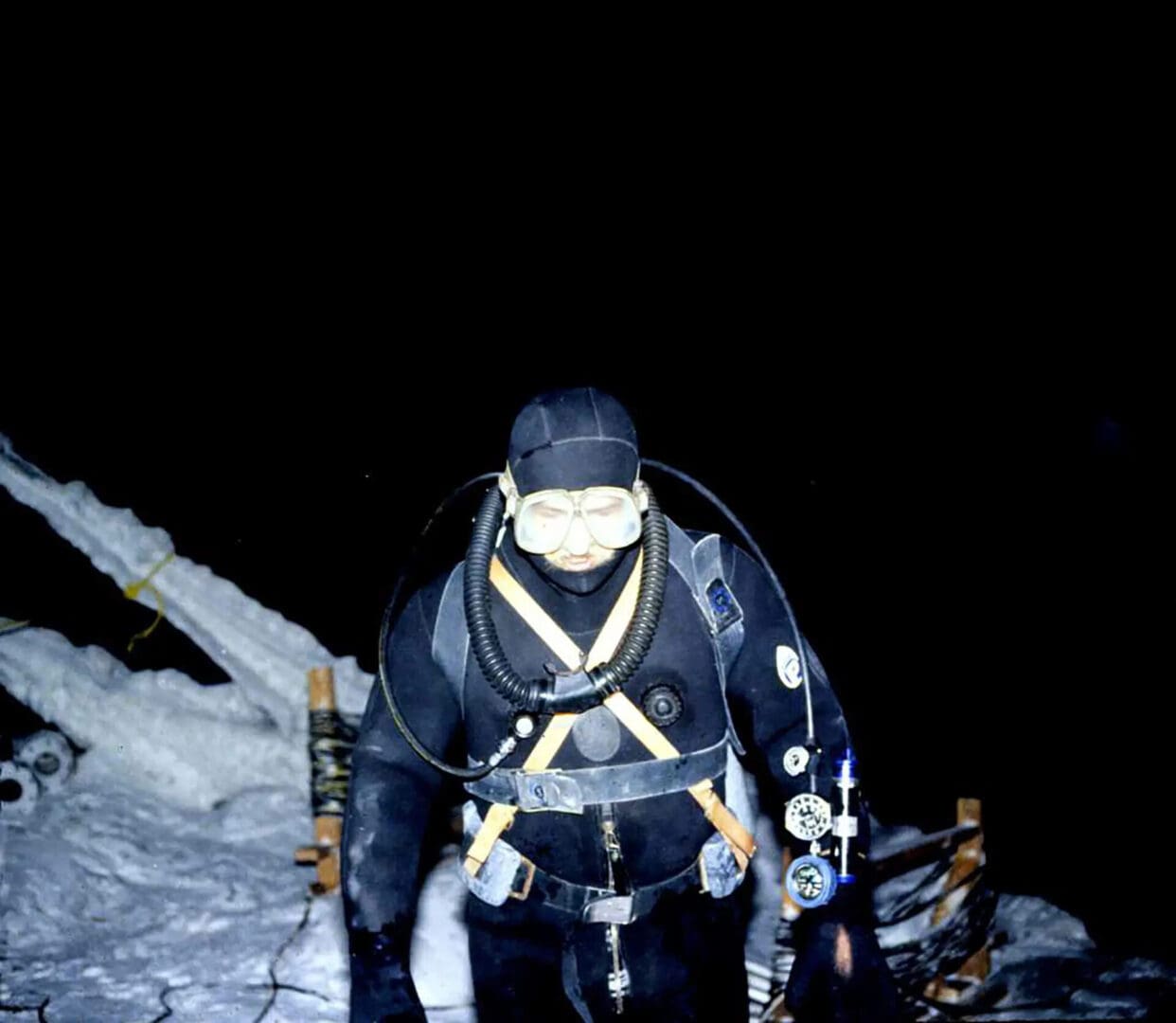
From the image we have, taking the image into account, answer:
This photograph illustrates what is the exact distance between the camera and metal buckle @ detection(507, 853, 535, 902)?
2363 mm

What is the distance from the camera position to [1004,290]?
15.2 m

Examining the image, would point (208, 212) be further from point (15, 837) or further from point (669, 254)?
point (15, 837)

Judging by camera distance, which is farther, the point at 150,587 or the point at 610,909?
the point at 150,587

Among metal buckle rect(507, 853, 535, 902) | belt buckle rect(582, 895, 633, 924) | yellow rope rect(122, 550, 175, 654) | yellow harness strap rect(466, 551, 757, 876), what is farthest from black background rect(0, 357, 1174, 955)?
metal buckle rect(507, 853, 535, 902)

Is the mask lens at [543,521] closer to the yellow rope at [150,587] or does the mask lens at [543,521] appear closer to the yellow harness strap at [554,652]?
the yellow harness strap at [554,652]

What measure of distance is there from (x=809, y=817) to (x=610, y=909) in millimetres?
600

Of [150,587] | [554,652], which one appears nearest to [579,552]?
[554,652]

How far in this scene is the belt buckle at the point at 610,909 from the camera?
7.59ft

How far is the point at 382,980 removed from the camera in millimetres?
2174

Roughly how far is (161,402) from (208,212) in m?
4.19

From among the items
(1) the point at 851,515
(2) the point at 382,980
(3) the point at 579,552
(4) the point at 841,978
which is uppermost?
(1) the point at 851,515

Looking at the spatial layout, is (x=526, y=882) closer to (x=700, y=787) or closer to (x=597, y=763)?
(x=597, y=763)

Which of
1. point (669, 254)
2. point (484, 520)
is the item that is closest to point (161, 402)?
point (484, 520)

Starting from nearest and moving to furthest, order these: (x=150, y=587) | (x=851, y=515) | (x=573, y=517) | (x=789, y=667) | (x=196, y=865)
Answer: (x=573, y=517), (x=789, y=667), (x=196, y=865), (x=150, y=587), (x=851, y=515)
